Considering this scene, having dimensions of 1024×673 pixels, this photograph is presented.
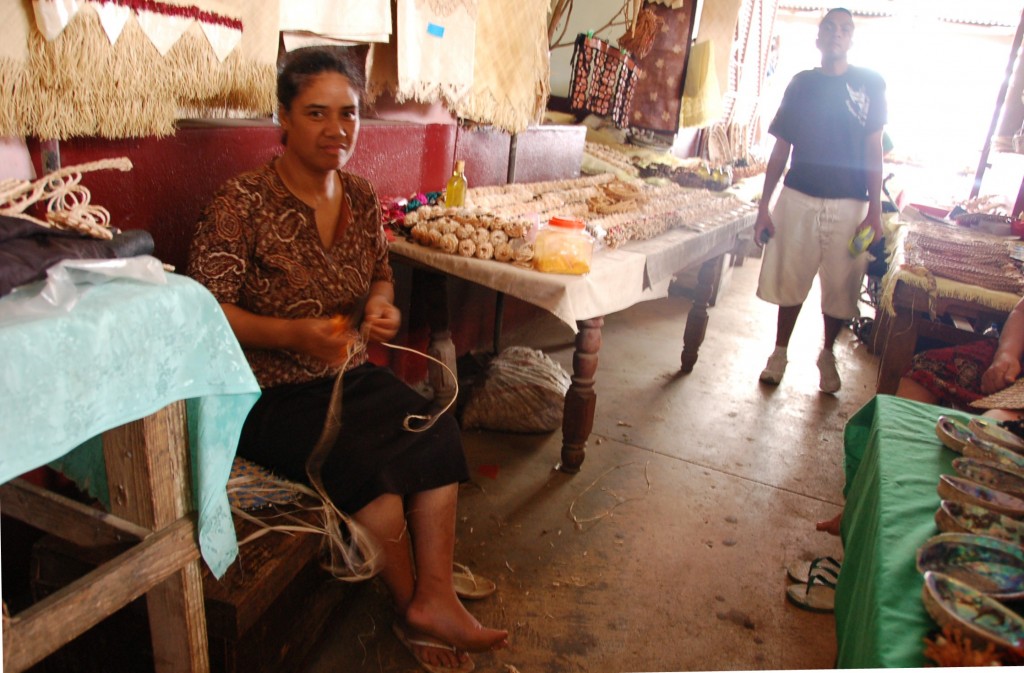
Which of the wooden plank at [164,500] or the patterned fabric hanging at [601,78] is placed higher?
the patterned fabric hanging at [601,78]

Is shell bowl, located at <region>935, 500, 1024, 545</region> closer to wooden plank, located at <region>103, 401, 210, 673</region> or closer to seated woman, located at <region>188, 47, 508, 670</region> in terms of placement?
seated woman, located at <region>188, 47, 508, 670</region>

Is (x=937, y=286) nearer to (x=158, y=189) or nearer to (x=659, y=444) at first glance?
(x=659, y=444)

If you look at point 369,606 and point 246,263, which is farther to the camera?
point 369,606

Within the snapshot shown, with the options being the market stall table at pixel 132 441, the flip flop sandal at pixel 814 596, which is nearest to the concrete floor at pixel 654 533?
the flip flop sandal at pixel 814 596

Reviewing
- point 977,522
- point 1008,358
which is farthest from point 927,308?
point 977,522

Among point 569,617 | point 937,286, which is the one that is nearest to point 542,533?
point 569,617

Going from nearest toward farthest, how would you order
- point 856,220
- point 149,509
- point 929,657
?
point 929,657
point 149,509
point 856,220

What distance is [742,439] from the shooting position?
3512mm

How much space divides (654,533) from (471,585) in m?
0.80

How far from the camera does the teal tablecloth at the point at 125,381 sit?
1.00 m

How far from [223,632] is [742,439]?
104 inches

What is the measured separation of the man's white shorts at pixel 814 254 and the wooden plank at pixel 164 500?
11.3 feet

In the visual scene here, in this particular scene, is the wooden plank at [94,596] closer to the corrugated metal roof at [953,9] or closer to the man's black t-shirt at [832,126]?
the man's black t-shirt at [832,126]

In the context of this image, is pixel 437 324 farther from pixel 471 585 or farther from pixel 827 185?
pixel 827 185
